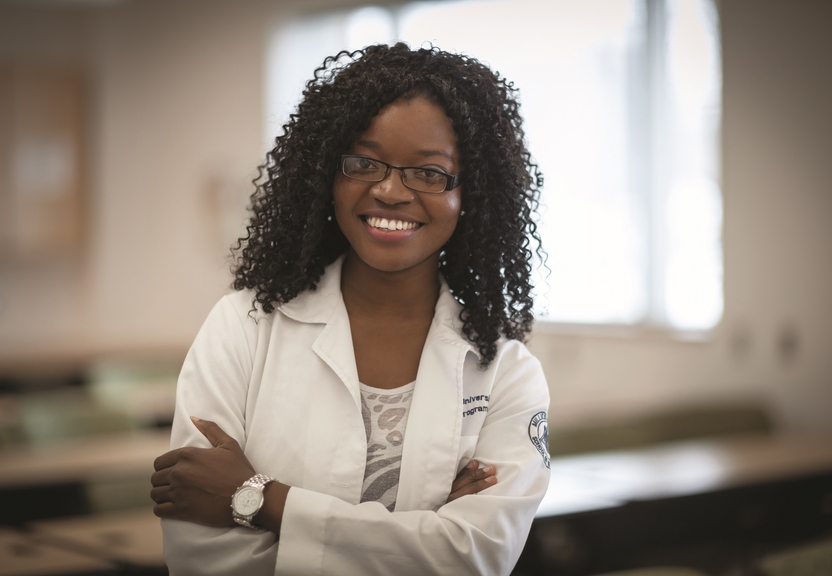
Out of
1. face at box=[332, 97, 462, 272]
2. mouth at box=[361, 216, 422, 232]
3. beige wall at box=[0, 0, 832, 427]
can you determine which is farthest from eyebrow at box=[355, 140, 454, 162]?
beige wall at box=[0, 0, 832, 427]

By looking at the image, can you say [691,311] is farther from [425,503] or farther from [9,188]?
[9,188]

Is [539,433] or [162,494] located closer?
[162,494]

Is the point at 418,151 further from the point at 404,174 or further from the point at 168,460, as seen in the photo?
the point at 168,460

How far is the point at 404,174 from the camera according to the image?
1421 mm

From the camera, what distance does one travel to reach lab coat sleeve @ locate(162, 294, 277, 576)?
1344mm

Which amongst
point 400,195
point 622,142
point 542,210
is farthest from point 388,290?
point 622,142

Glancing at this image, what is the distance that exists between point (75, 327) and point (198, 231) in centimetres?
166

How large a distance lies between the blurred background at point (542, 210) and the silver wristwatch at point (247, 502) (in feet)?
2.78

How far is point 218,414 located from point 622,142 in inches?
153

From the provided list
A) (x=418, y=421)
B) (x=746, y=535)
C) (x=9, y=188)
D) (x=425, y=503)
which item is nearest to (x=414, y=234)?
(x=418, y=421)

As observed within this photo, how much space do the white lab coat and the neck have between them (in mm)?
33

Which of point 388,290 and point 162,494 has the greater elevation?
point 388,290

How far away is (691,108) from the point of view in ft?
14.6

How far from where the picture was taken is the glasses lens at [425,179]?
142 cm
